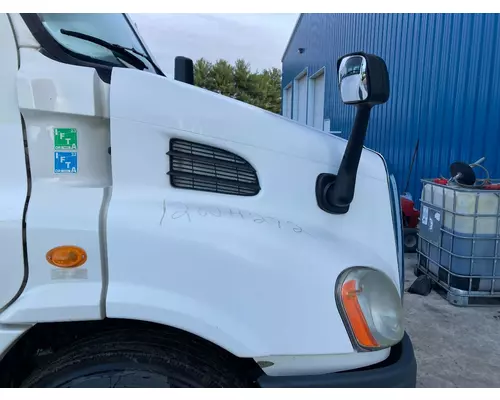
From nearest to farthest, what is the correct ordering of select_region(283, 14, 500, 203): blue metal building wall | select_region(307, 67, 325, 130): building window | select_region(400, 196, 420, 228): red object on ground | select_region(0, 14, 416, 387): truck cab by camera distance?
select_region(0, 14, 416, 387): truck cab → select_region(283, 14, 500, 203): blue metal building wall → select_region(400, 196, 420, 228): red object on ground → select_region(307, 67, 325, 130): building window

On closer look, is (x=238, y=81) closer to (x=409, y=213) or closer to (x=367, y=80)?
(x=409, y=213)

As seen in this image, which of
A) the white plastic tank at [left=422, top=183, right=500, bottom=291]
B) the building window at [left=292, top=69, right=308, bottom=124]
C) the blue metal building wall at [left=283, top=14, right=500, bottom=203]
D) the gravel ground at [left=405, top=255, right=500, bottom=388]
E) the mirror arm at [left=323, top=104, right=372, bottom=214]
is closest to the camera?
the mirror arm at [left=323, top=104, right=372, bottom=214]

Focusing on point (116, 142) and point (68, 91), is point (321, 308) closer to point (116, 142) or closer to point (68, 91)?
point (116, 142)

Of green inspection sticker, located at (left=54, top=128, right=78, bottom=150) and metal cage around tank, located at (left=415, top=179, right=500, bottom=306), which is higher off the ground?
green inspection sticker, located at (left=54, top=128, right=78, bottom=150)

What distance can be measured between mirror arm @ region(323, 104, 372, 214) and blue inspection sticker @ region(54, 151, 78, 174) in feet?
3.05

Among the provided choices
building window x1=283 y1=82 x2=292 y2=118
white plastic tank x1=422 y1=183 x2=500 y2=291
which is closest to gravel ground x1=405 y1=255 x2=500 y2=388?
white plastic tank x1=422 y1=183 x2=500 y2=291

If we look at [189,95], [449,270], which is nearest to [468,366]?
[449,270]

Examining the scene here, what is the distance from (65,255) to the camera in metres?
1.41

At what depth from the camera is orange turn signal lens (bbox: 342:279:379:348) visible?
1.46m

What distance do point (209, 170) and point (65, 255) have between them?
0.58 m

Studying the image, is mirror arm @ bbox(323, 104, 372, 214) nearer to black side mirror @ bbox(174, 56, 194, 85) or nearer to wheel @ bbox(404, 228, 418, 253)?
black side mirror @ bbox(174, 56, 194, 85)

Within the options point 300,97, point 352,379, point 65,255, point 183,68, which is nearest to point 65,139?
point 65,255

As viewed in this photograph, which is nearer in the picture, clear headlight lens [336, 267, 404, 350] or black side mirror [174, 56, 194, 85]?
clear headlight lens [336, 267, 404, 350]

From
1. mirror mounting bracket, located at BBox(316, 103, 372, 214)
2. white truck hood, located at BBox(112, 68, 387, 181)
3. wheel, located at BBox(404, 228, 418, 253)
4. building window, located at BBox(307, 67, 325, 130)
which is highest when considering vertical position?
building window, located at BBox(307, 67, 325, 130)
